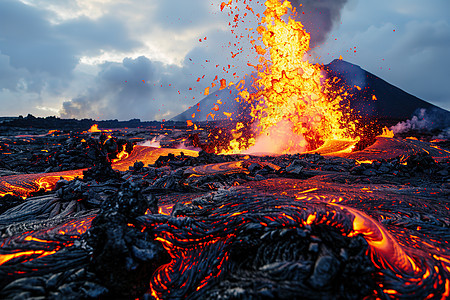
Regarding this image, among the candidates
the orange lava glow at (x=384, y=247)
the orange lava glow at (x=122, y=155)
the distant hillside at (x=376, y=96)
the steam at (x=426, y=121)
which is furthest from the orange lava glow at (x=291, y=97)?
the distant hillside at (x=376, y=96)

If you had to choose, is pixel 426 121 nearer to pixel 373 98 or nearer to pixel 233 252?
pixel 373 98

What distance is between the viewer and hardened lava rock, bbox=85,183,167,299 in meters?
1.84

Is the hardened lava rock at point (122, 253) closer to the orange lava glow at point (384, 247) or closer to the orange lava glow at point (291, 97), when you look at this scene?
the orange lava glow at point (384, 247)

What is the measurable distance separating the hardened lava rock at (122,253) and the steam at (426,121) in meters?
47.7

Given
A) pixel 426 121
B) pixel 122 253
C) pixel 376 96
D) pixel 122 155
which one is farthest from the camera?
pixel 376 96

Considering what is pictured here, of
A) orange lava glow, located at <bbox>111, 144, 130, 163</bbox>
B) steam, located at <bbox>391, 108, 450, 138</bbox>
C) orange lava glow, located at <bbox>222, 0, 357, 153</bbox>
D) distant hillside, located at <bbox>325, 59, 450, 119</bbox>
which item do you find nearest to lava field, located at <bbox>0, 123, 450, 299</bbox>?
orange lava glow, located at <bbox>111, 144, 130, 163</bbox>

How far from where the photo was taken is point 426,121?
49250mm

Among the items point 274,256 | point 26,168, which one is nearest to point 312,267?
point 274,256

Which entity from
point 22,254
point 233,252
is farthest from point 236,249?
point 22,254

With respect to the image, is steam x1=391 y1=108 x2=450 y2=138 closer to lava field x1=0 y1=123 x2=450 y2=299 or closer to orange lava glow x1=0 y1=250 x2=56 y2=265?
lava field x1=0 y1=123 x2=450 y2=299

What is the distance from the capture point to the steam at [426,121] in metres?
40.9

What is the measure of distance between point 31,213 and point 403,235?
5924mm

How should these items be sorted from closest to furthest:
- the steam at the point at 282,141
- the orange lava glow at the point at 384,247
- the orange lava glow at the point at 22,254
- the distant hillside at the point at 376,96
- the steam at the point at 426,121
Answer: the orange lava glow at the point at 384,247
the orange lava glow at the point at 22,254
the steam at the point at 282,141
the steam at the point at 426,121
the distant hillside at the point at 376,96

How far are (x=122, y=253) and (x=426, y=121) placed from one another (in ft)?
223
